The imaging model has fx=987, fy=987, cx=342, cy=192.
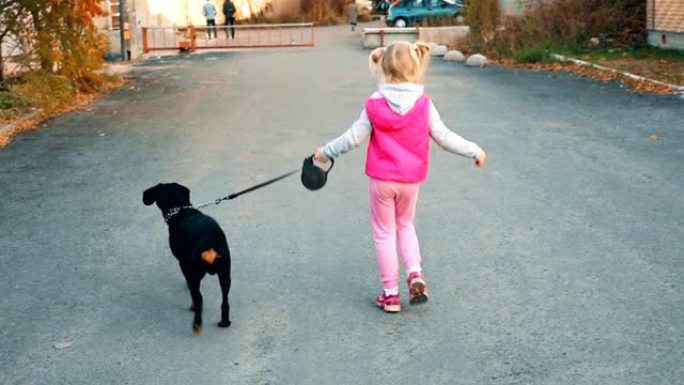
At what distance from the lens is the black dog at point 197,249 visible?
17.2 feet

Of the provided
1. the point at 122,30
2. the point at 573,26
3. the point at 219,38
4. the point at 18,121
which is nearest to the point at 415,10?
the point at 219,38

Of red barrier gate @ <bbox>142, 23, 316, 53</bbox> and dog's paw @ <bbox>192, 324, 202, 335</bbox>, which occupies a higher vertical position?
red barrier gate @ <bbox>142, 23, 316, 53</bbox>

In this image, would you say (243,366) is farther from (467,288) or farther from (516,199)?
(516,199)

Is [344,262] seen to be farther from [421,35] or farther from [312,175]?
[421,35]

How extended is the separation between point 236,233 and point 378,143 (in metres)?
2.46

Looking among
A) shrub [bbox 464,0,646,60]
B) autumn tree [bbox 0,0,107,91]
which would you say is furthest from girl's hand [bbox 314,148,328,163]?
shrub [bbox 464,0,646,60]

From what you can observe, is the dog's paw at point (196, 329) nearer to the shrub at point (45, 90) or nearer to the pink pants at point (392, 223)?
the pink pants at point (392, 223)

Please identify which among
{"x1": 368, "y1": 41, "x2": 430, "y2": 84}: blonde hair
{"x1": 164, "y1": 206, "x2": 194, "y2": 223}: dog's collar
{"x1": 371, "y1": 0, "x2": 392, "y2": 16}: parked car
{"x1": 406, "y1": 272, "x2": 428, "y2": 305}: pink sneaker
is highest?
{"x1": 371, "y1": 0, "x2": 392, "y2": 16}: parked car

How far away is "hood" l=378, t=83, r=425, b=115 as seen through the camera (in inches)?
219

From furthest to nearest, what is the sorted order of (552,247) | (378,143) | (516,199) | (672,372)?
(516,199) < (552,247) < (378,143) < (672,372)

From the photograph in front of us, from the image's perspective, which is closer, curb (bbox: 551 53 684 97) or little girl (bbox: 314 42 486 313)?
little girl (bbox: 314 42 486 313)

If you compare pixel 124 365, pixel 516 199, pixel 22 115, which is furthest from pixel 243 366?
pixel 22 115

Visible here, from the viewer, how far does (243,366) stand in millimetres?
4980

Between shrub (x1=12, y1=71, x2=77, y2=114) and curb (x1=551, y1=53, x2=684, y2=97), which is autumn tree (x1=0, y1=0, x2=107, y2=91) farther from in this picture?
curb (x1=551, y1=53, x2=684, y2=97)
